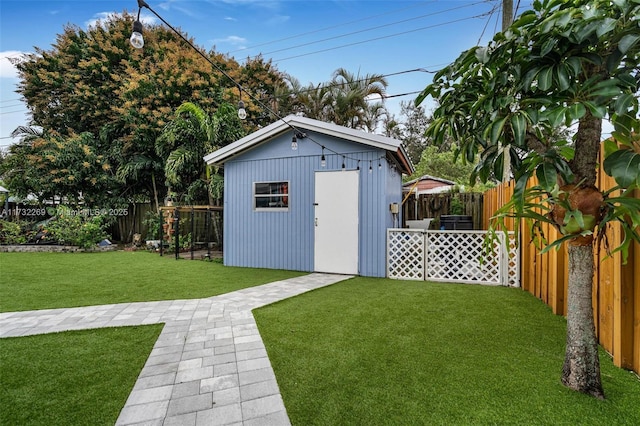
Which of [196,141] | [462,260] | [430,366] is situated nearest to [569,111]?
[430,366]

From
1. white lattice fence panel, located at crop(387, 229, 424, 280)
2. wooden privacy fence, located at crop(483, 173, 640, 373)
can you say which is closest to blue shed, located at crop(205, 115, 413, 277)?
white lattice fence panel, located at crop(387, 229, 424, 280)

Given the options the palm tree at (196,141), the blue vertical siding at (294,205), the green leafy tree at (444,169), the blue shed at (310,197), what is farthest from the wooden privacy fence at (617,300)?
the green leafy tree at (444,169)

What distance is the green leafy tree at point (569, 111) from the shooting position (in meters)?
1.44

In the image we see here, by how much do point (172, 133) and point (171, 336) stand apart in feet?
26.0

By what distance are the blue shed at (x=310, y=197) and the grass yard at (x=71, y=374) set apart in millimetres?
3655

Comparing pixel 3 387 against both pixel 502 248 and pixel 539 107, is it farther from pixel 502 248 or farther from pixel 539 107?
pixel 502 248

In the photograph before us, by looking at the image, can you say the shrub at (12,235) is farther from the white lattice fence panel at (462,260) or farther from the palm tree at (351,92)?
the white lattice fence panel at (462,260)

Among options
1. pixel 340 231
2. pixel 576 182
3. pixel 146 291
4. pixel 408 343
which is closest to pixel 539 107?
pixel 576 182

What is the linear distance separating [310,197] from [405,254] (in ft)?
7.07

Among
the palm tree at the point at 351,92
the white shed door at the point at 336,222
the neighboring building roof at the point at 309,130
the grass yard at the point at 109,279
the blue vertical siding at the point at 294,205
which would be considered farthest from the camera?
the palm tree at the point at 351,92

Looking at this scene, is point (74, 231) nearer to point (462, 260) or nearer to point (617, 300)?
point (462, 260)

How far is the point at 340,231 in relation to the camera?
616 centimetres

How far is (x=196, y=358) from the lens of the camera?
254 cm

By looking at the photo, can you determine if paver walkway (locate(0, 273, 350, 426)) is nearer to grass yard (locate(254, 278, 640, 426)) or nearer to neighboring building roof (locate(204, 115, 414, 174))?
grass yard (locate(254, 278, 640, 426))
